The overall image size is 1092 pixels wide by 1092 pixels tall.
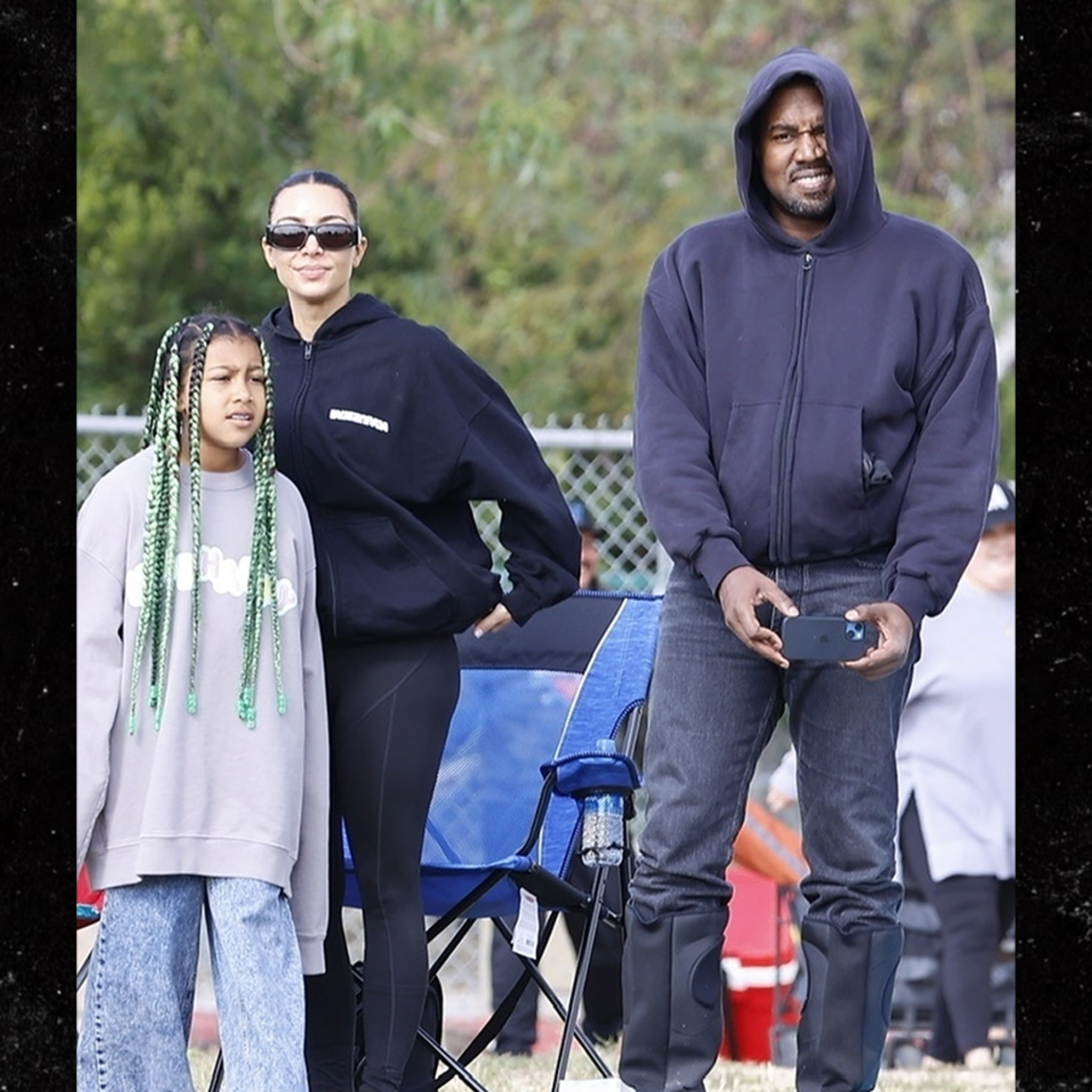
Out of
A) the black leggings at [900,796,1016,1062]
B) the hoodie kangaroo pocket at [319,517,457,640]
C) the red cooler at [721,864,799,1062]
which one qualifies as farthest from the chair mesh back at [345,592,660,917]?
the red cooler at [721,864,799,1062]

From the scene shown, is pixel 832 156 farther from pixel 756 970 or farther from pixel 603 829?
pixel 756 970

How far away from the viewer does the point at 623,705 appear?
4.98 m

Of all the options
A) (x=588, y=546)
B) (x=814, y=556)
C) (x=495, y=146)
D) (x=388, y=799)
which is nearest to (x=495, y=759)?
(x=388, y=799)

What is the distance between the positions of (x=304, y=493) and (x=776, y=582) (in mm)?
922

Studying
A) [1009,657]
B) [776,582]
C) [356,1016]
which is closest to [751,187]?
[776,582]

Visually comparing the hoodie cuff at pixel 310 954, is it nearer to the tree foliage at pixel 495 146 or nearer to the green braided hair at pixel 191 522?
the green braided hair at pixel 191 522

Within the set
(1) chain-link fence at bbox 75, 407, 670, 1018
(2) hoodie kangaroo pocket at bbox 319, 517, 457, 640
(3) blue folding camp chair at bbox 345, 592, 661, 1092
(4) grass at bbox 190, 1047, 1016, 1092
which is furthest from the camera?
(1) chain-link fence at bbox 75, 407, 670, 1018

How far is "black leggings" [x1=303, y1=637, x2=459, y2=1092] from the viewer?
4.25 metres

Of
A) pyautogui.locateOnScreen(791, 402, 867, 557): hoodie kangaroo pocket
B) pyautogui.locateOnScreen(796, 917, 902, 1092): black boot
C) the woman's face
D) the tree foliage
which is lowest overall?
pyautogui.locateOnScreen(796, 917, 902, 1092): black boot

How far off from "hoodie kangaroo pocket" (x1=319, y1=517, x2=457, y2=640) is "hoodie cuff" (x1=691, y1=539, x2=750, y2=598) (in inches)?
20.6

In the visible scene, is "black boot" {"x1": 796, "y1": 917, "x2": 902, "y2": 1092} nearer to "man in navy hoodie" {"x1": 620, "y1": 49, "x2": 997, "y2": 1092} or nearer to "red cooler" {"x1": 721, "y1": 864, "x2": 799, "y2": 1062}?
"man in navy hoodie" {"x1": 620, "y1": 49, "x2": 997, "y2": 1092}

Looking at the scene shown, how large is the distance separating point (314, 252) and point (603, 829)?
1272 mm
